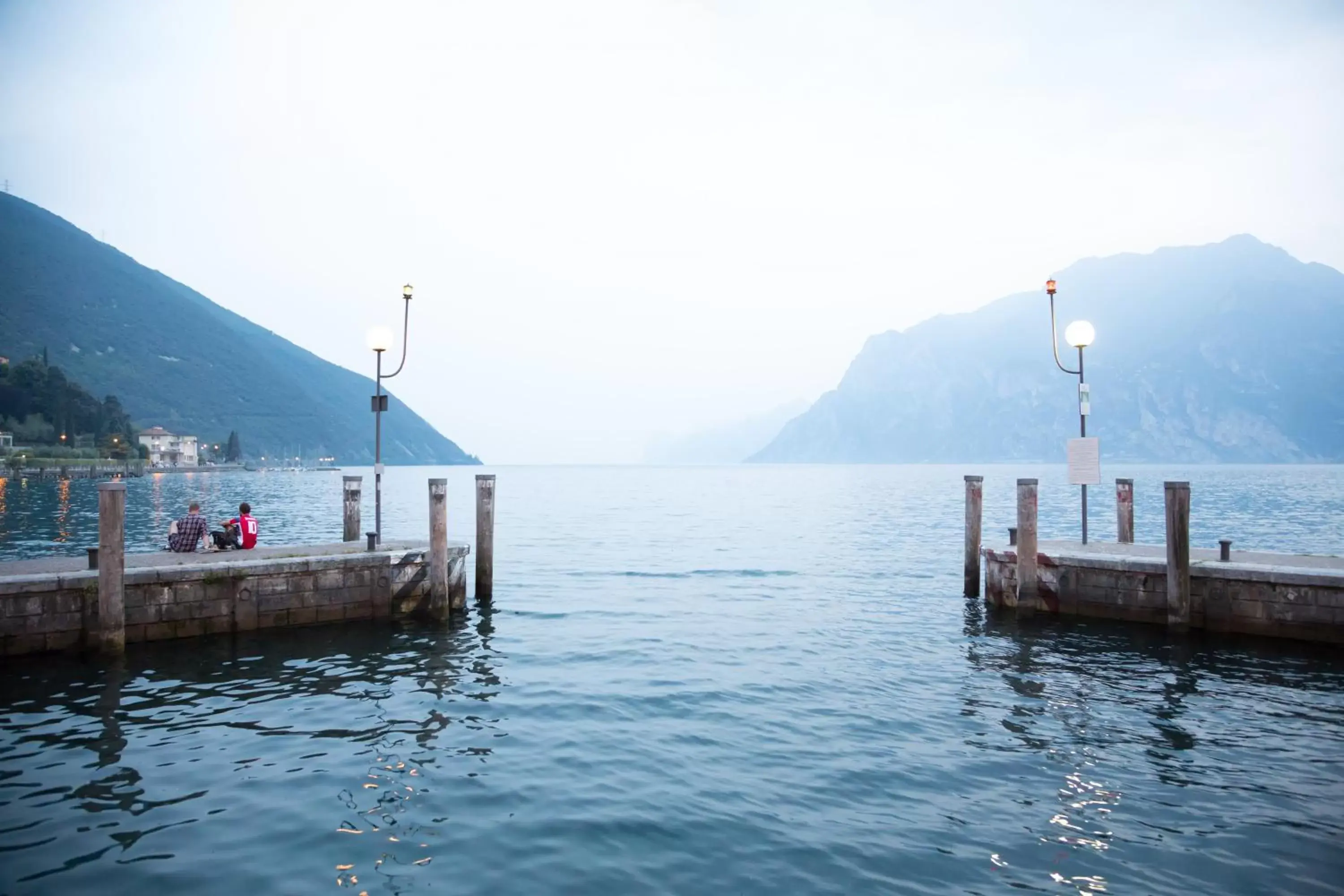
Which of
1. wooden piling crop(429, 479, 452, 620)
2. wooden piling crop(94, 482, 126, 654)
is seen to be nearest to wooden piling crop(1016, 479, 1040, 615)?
wooden piling crop(429, 479, 452, 620)

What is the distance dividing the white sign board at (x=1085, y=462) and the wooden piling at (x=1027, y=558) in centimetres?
205

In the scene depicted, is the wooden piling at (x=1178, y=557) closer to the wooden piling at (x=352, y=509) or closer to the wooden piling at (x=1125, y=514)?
the wooden piling at (x=1125, y=514)

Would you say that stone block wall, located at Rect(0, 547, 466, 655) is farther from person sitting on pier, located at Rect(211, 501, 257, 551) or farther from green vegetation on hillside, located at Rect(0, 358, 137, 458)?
green vegetation on hillside, located at Rect(0, 358, 137, 458)

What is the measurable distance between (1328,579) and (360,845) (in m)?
15.7

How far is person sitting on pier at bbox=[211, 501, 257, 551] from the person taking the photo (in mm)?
16969

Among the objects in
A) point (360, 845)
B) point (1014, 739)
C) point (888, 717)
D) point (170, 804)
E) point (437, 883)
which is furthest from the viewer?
point (888, 717)

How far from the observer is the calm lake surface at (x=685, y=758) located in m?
6.43

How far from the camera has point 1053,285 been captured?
19.0 meters

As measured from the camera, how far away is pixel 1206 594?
14.3 meters

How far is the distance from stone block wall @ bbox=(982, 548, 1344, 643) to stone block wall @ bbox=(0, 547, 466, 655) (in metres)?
13.5

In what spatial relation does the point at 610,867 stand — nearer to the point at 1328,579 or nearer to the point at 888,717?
the point at 888,717

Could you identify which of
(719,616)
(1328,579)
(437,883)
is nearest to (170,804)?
(437,883)

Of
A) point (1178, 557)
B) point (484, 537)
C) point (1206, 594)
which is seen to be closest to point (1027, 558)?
point (1178, 557)

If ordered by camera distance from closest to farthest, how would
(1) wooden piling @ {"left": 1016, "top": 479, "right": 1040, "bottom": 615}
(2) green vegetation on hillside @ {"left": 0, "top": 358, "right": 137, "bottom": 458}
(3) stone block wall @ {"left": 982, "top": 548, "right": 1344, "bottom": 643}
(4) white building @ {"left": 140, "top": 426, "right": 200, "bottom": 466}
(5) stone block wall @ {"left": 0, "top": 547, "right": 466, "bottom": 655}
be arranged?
(5) stone block wall @ {"left": 0, "top": 547, "right": 466, "bottom": 655}, (3) stone block wall @ {"left": 982, "top": 548, "right": 1344, "bottom": 643}, (1) wooden piling @ {"left": 1016, "top": 479, "right": 1040, "bottom": 615}, (2) green vegetation on hillside @ {"left": 0, "top": 358, "right": 137, "bottom": 458}, (4) white building @ {"left": 140, "top": 426, "right": 200, "bottom": 466}
